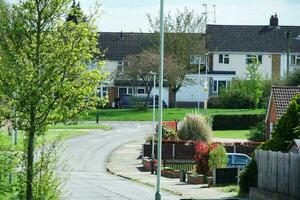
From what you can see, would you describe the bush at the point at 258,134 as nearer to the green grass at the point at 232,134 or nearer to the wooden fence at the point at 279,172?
the green grass at the point at 232,134

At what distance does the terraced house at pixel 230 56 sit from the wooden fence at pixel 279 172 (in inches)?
2497

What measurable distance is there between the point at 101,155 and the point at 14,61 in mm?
39567

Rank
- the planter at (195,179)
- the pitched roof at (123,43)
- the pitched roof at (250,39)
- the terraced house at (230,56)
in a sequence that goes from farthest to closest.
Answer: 1. the pitched roof at (123,43)
2. the pitched roof at (250,39)
3. the terraced house at (230,56)
4. the planter at (195,179)

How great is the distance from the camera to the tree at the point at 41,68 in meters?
18.7

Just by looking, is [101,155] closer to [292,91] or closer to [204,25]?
[292,91]

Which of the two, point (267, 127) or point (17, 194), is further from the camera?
point (267, 127)

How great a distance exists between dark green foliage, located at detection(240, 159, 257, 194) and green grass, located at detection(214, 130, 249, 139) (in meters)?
33.6

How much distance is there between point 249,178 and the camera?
3162cm

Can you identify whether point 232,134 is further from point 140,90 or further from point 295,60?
point 295,60

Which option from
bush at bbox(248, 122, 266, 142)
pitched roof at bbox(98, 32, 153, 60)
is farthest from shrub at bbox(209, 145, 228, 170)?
pitched roof at bbox(98, 32, 153, 60)

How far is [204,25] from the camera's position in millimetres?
96312

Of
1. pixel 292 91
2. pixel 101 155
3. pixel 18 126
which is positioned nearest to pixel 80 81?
pixel 18 126

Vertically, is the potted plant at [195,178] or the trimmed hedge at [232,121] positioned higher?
the trimmed hedge at [232,121]

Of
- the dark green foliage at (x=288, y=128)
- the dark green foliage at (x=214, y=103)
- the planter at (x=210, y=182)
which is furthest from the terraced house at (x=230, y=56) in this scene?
the dark green foliage at (x=288, y=128)
